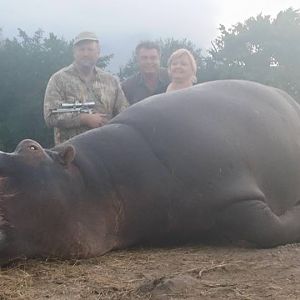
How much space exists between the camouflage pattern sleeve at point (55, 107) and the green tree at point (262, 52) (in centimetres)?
1931

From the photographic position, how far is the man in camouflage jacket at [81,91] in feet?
23.6

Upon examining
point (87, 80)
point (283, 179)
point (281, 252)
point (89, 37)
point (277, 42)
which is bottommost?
point (281, 252)

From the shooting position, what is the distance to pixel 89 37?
757cm

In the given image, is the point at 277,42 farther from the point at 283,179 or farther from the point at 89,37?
the point at 283,179

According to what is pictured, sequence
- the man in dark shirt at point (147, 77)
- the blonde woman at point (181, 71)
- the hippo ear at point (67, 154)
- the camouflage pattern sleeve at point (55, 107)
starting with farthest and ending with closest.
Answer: the man in dark shirt at point (147, 77) < the blonde woman at point (181, 71) < the camouflage pattern sleeve at point (55, 107) < the hippo ear at point (67, 154)

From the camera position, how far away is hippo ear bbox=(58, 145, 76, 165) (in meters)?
4.13

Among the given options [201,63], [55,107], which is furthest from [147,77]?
[201,63]

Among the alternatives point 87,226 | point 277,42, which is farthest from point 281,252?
point 277,42

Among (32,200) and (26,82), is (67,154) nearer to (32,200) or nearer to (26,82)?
(32,200)

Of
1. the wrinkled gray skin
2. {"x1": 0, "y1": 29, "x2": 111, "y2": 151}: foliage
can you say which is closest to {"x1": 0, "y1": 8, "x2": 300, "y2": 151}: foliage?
{"x1": 0, "y1": 29, "x2": 111, "y2": 151}: foliage

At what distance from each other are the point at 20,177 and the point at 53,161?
31 centimetres

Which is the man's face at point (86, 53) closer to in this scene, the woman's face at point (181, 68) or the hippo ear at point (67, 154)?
the woman's face at point (181, 68)

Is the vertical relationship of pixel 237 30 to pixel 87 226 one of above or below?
above

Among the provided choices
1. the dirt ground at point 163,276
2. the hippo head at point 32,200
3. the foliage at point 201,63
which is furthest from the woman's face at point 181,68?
the foliage at point 201,63
